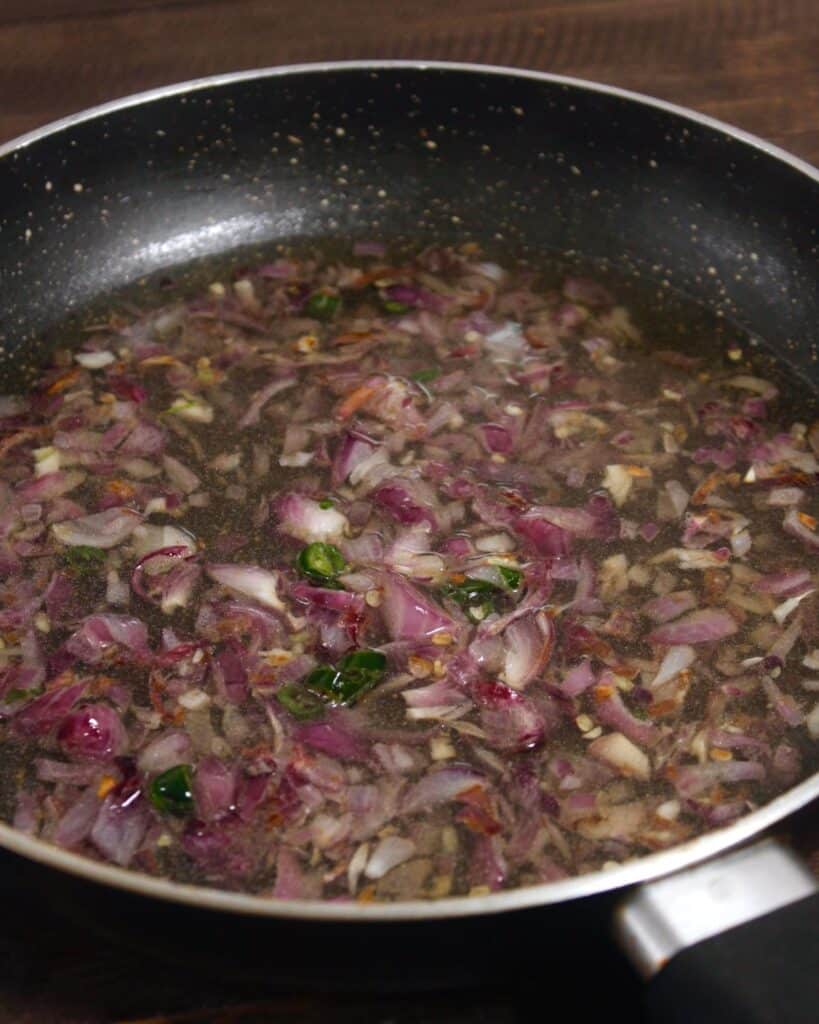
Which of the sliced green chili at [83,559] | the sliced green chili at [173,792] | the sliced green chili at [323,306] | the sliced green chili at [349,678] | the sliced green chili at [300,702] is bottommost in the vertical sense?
the sliced green chili at [83,559]

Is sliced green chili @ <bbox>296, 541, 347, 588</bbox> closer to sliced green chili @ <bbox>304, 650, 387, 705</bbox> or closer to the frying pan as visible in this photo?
sliced green chili @ <bbox>304, 650, 387, 705</bbox>

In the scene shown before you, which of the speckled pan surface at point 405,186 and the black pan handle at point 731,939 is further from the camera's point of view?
the speckled pan surface at point 405,186

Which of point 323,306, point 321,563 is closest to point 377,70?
point 323,306

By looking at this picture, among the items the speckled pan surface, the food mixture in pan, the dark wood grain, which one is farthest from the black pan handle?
the dark wood grain

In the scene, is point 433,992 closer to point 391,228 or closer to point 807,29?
point 391,228

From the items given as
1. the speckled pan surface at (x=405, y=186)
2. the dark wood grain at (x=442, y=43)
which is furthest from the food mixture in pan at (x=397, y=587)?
the dark wood grain at (x=442, y=43)

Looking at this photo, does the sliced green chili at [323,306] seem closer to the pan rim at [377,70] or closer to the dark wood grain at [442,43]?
the pan rim at [377,70]

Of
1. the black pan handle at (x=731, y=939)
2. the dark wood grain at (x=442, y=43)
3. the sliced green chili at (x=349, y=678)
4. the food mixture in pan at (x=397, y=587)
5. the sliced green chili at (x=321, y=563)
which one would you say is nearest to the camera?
the black pan handle at (x=731, y=939)

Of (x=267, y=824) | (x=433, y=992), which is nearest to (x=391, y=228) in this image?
(x=267, y=824)
